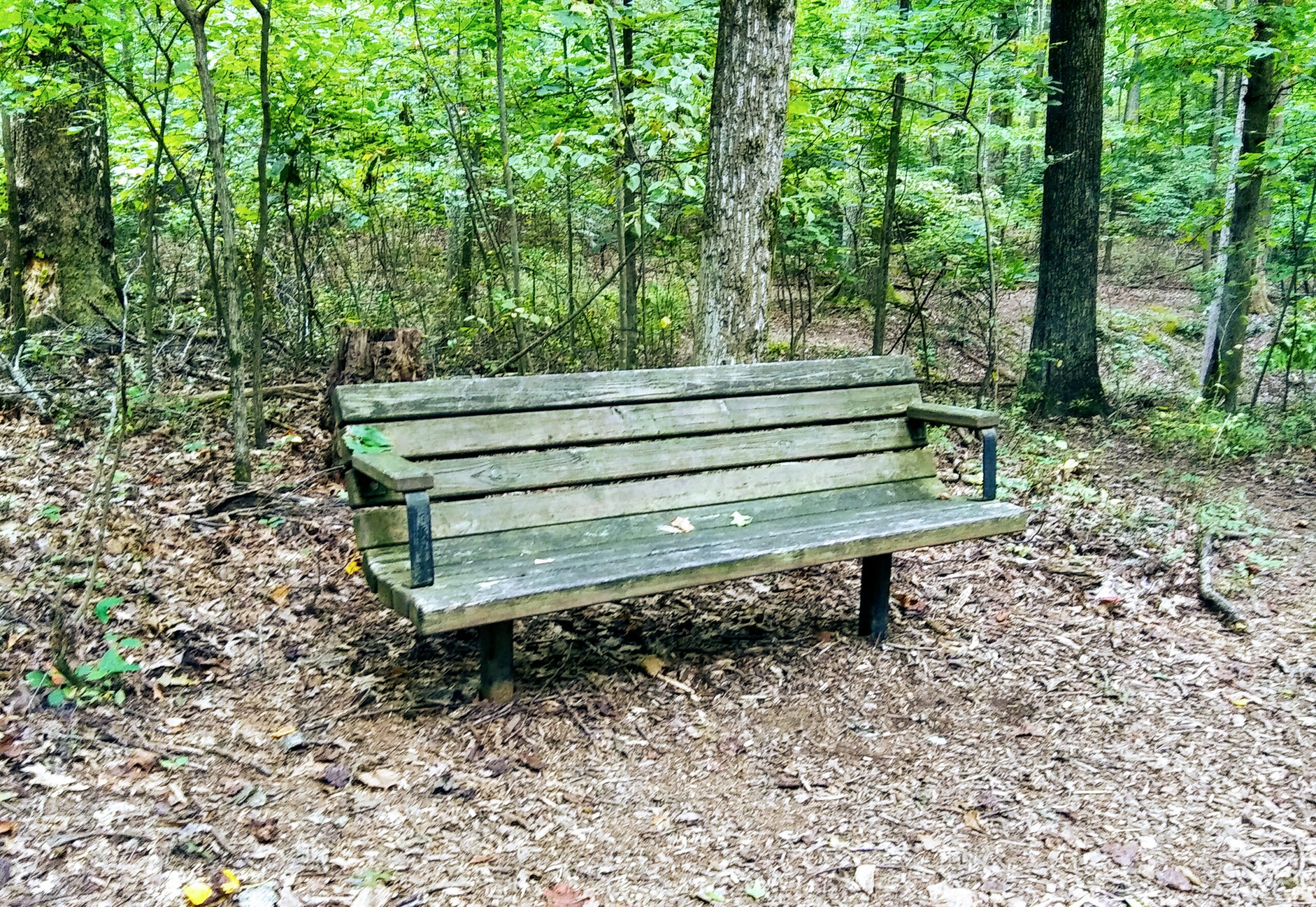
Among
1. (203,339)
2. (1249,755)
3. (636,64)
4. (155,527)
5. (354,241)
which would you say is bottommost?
(1249,755)

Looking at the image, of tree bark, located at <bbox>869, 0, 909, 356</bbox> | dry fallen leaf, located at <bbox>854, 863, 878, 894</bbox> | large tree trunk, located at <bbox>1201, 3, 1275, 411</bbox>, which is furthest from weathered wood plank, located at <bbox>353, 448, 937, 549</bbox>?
large tree trunk, located at <bbox>1201, 3, 1275, 411</bbox>

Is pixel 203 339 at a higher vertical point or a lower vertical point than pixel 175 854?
higher

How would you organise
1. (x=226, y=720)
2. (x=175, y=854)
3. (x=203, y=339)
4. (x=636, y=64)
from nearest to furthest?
1. (x=175, y=854)
2. (x=226, y=720)
3. (x=636, y=64)
4. (x=203, y=339)

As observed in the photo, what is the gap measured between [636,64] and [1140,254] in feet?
52.4

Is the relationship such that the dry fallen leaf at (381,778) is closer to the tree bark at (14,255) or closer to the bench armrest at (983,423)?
the bench armrest at (983,423)

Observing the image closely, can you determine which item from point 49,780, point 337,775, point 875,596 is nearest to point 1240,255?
point 875,596

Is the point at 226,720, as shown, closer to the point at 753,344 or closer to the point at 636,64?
the point at 753,344

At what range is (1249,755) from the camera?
3.05 m

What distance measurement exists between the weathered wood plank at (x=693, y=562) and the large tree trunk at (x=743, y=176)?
113 centimetres

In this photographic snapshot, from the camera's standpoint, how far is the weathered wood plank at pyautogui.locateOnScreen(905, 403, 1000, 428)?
3854 millimetres

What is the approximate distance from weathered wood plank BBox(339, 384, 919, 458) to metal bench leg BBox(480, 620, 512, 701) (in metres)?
0.66

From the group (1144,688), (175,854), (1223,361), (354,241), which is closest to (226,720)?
(175,854)

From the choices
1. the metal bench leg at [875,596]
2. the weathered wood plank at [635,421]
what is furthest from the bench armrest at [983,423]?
the metal bench leg at [875,596]

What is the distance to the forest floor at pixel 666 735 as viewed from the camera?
2381 millimetres
